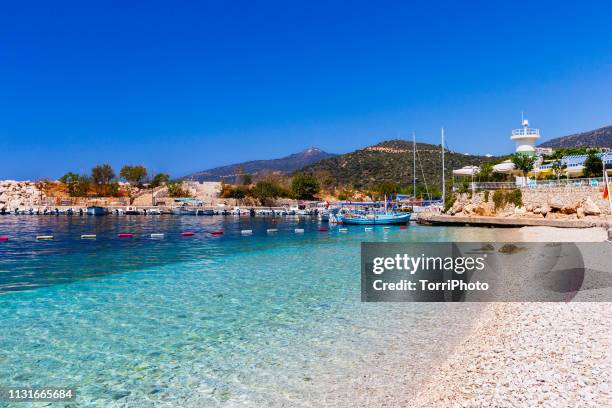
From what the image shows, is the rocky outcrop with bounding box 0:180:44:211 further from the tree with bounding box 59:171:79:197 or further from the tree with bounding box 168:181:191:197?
the tree with bounding box 168:181:191:197

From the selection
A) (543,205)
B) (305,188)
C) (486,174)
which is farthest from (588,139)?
(543,205)

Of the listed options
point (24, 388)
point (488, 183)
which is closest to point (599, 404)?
point (24, 388)

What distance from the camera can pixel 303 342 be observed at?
8219mm

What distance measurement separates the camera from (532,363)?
582 cm

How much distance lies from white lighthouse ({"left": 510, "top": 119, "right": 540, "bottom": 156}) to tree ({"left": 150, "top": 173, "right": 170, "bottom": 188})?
262 feet

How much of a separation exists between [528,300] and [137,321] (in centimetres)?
930

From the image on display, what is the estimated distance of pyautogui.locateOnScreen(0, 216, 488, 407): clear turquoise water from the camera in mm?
6252

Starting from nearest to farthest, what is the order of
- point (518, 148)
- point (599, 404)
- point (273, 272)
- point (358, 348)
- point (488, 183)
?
point (599, 404), point (358, 348), point (273, 272), point (488, 183), point (518, 148)

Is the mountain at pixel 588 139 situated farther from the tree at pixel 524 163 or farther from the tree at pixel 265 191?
the tree at pixel 524 163

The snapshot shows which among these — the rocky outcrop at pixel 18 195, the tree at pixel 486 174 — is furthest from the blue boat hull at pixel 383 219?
the rocky outcrop at pixel 18 195

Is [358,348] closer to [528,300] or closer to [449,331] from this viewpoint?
[449,331]

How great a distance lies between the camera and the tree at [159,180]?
10381 cm

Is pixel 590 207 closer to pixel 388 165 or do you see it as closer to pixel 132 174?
pixel 388 165

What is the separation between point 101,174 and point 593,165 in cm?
9697
